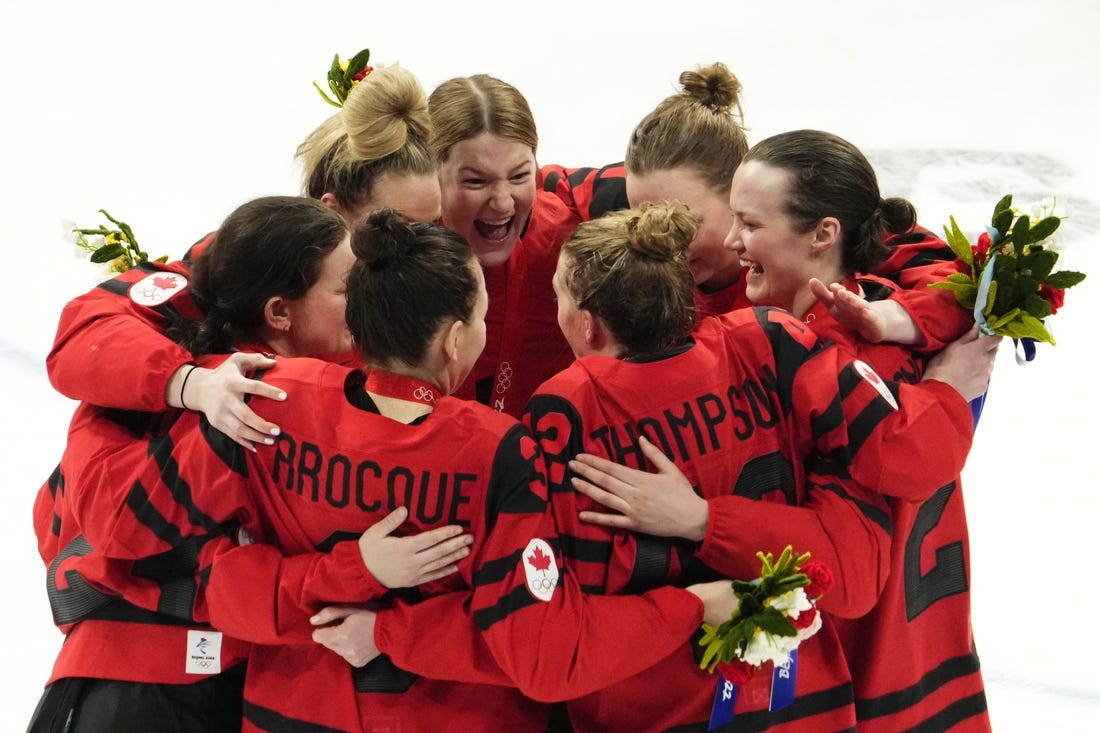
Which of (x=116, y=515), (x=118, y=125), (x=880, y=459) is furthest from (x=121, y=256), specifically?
(x=118, y=125)

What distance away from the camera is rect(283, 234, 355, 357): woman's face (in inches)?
96.1

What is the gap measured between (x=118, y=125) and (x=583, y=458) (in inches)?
170

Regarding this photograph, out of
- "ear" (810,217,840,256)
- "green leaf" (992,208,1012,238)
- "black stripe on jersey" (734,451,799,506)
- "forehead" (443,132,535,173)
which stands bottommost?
"black stripe on jersey" (734,451,799,506)

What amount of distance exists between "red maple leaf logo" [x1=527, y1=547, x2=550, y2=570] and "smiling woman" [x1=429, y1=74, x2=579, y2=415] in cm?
108

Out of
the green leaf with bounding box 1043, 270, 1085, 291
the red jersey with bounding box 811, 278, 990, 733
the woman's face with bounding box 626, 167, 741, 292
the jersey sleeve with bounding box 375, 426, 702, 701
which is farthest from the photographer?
the woman's face with bounding box 626, 167, 741, 292

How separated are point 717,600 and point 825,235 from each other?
31.3 inches

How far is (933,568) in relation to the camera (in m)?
2.50

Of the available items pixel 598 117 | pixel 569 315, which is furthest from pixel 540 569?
pixel 598 117

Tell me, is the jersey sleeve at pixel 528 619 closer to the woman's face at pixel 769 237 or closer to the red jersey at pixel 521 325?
the woman's face at pixel 769 237

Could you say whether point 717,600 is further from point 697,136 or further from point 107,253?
point 107,253

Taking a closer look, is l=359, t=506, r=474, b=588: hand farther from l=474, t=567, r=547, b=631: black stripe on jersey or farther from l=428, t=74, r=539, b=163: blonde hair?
l=428, t=74, r=539, b=163: blonde hair

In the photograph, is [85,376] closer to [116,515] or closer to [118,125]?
[116,515]

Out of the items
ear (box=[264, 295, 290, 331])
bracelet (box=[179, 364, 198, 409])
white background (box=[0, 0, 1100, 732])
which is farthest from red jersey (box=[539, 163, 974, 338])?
white background (box=[0, 0, 1100, 732])

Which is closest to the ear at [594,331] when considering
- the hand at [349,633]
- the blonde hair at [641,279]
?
the blonde hair at [641,279]
